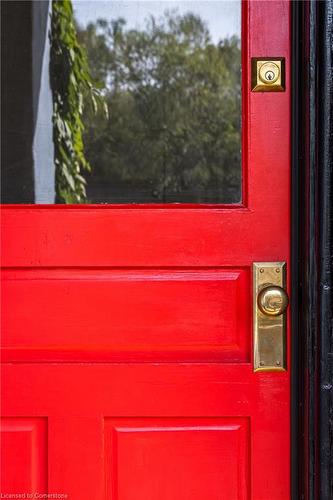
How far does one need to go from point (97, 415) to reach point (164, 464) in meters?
0.19

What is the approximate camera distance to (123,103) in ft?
11.3

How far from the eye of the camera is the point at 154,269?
1456 millimetres

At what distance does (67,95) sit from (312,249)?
159 cm

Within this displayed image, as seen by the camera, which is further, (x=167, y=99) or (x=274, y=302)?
(x=167, y=99)

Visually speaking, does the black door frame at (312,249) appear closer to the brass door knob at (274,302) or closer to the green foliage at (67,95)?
the brass door knob at (274,302)

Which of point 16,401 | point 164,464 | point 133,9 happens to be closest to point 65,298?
point 16,401

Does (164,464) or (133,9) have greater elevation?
(133,9)

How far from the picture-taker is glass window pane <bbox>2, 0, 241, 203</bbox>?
1.85m

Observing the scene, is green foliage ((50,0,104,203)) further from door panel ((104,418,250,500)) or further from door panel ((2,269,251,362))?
door panel ((104,418,250,500))

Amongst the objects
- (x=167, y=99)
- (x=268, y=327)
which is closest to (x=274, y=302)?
(x=268, y=327)

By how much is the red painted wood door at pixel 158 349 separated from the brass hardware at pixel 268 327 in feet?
0.06

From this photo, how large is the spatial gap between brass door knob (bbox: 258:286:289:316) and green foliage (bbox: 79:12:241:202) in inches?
65.1

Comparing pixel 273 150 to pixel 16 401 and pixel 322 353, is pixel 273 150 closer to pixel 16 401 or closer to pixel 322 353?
pixel 322 353

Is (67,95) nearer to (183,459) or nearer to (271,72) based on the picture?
(271,72)
